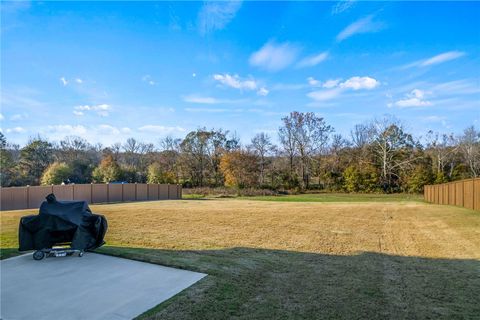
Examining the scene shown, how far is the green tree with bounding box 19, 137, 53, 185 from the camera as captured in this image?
37.3 m

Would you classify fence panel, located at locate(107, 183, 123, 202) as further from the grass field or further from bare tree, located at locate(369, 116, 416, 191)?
bare tree, located at locate(369, 116, 416, 191)

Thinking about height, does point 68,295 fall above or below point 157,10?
below

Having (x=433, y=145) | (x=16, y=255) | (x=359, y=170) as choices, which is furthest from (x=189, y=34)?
(x=433, y=145)

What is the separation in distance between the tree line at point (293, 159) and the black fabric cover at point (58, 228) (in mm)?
32740

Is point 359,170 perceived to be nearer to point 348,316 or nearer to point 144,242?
point 144,242

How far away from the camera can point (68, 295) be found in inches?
159

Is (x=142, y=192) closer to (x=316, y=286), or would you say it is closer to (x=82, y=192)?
(x=82, y=192)

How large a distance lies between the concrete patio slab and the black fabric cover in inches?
11.7

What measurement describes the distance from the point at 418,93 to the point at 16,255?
3205 centimetres

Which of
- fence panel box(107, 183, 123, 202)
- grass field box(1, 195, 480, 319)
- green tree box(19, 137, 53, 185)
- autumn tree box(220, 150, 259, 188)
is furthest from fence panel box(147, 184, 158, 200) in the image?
grass field box(1, 195, 480, 319)

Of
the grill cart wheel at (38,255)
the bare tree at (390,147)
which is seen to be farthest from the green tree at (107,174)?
the grill cart wheel at (38,255)

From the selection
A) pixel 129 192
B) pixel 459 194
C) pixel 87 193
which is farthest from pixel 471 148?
pixel 87 193

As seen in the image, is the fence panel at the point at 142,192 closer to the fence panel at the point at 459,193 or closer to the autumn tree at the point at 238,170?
the autumn tree at the point at 238,170

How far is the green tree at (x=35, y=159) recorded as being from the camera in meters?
37.3
